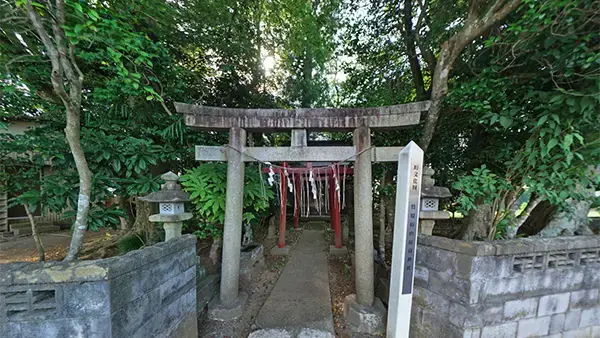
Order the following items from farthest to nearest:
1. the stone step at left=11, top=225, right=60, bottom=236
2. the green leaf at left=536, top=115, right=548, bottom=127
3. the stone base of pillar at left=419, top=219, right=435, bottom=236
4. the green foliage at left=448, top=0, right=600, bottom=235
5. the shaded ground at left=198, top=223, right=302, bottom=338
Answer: the stone step at left=11, top=225, right=60, bottom=236 → the shaded ground at left=198, top=223, right=302, bottom=338 → the stone base of pillar at left=419, top=219, right=435, bottom=236 → the green leaf at left=536, top=115, right=548, bottom=127 → the green foliage at left=448, top=0, right=600, bottom=235

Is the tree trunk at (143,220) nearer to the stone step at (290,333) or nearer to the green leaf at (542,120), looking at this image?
the stone step at (290,333)

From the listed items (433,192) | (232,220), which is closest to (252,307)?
(232,220)

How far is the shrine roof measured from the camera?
343 centimetres

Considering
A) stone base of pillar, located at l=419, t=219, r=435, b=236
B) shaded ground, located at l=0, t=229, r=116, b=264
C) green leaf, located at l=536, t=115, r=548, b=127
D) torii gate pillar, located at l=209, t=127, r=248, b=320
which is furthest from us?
shaded ground, located at l=0, t=229, r=116, b=264

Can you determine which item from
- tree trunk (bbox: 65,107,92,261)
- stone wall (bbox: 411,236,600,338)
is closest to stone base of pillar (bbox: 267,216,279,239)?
tree trunk (bbox: 65,107,92,261)

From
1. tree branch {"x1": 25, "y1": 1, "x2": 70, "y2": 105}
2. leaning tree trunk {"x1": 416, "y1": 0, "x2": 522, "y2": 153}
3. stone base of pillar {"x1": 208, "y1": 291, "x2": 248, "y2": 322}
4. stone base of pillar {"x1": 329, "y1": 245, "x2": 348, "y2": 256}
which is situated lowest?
stone base of pillar {"x1": 329, "y1": 245, "x2": 348, "y2": 256}

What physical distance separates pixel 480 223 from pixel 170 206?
5.49 meters

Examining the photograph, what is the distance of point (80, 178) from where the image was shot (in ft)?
9.01

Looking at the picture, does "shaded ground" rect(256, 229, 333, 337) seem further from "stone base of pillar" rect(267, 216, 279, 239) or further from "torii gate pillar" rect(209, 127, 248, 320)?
"stone base of pillar" rect(267, 216, 279, 239)

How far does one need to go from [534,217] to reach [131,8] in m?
9.11

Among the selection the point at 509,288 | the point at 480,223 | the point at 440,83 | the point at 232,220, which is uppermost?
the point at 440,83

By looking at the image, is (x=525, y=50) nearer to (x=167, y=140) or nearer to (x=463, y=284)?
(x=463, y=284)

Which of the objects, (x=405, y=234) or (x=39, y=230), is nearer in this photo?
(x=405, y=234)

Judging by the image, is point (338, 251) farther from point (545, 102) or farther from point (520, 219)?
point (545, 102)
